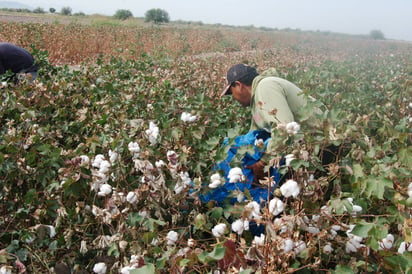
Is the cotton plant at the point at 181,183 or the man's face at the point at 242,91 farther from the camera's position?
the man's face at the point at 242,91

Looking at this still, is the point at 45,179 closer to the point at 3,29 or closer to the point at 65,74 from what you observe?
the point at 65,74

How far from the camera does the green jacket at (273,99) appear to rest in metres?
2.18

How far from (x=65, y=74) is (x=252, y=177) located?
95.9 inches

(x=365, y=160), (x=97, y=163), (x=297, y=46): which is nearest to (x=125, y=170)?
(x=97, y=163)

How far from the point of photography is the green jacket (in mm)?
2178

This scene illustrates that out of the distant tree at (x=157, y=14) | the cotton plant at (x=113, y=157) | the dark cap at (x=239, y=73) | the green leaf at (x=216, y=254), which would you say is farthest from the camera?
the distant tree at (x=157, y=14)

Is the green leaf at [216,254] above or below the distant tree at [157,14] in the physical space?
below

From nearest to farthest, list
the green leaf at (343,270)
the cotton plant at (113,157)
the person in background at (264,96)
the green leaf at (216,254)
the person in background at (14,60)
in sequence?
the green leaf at (216,254)
the green leaf at (343,270)
the cotton plant at (113,157)
the person in background at (264,96)
the person in background at (14,60)

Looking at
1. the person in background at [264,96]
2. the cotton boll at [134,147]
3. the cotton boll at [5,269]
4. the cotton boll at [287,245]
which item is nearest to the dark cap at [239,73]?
the person in background at [264,96]

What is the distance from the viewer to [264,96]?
2262mm

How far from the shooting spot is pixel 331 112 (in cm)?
158

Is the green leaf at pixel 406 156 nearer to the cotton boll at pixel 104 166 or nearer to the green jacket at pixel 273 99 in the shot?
the green jacket at pixel 273 99

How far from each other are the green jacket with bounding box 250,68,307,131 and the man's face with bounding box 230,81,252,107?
3.3 inches

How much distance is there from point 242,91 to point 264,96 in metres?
0.33
